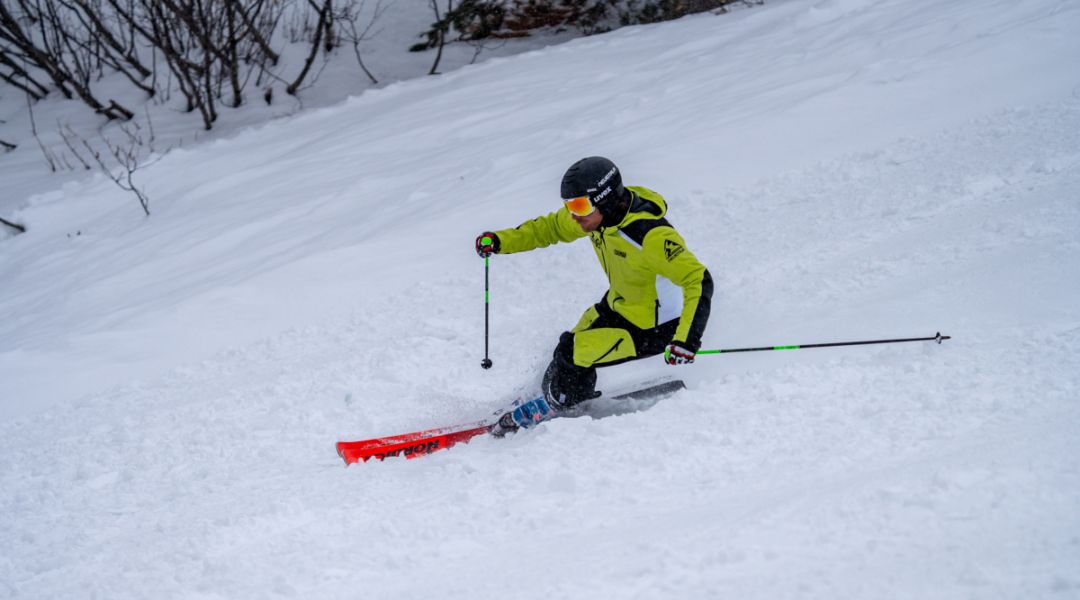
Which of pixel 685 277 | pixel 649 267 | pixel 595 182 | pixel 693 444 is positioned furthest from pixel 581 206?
pixel 693 444

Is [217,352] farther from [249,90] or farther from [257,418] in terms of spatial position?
[249,90]

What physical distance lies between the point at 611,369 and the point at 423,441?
149 centimetres

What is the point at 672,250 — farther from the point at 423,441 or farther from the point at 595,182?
the point at 423,441

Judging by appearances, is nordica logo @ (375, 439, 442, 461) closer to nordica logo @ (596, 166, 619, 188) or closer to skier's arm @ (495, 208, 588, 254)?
skier's arm @ (495, 208, 588, 254)

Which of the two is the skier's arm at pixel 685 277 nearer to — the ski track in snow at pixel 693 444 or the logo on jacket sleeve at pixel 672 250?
the logo on jacket sleeve at pixel 672 250

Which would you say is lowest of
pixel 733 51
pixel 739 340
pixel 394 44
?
pixel 739 340

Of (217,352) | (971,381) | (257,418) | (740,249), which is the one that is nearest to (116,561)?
(257,418)

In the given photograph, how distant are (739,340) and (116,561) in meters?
3.76

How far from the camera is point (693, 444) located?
3.61 m

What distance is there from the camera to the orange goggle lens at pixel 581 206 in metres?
3.79

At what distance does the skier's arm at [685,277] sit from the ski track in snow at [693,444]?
491 mm

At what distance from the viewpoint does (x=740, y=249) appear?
19.0 ft

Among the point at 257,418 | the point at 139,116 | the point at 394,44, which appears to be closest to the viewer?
the point at 257,418

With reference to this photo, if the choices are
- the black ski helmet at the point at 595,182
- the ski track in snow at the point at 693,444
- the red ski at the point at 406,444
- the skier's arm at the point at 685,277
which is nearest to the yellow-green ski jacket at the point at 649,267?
the skier's arm at the point at 685,277
